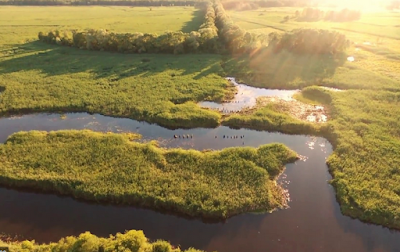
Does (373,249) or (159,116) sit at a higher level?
(159,116)

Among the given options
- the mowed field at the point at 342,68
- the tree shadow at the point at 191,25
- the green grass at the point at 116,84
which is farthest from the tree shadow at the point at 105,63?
the tree shadow at the point at 191,25

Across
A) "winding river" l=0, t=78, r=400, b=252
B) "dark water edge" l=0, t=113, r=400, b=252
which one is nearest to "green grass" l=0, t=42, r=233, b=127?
"winding river" l=0, t=78, r=400, b=252

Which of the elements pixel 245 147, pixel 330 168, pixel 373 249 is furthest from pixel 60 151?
pixel 373 249

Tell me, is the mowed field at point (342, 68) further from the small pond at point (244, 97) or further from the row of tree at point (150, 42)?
the row of tree at point (150, 42)

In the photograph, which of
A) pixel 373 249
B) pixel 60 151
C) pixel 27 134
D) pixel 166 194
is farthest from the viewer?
pixel 27 134

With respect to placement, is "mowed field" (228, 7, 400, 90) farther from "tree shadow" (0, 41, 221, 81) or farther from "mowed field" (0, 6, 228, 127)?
"tree shadow" (0, 41, 221, 81)

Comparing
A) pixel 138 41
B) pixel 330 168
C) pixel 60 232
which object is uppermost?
pixel 138 41

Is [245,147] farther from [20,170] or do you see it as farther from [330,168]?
[20,170]
